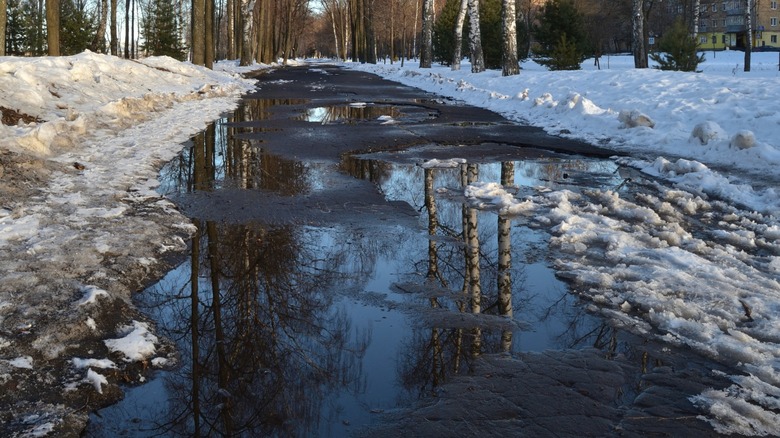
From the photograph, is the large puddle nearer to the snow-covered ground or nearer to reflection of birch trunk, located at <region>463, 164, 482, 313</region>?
reflection of birch trunk, located at <region>463, 164, 482, 313</region>

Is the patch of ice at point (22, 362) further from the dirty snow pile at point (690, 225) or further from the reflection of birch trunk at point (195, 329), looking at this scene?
the dirty snow pile at point (690, 225)

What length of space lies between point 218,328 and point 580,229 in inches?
133

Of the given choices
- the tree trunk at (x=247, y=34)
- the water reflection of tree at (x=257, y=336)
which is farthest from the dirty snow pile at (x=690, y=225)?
the tree trunk at (x=247, y=34)

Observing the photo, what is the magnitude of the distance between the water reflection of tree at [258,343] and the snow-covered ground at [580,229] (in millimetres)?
324

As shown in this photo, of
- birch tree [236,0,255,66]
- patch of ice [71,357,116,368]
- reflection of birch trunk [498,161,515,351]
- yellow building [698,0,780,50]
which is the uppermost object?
yellow building [698,0,780,50]

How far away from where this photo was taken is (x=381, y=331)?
3.97m

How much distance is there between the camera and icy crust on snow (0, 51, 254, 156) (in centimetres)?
937

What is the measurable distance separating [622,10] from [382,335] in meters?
64.7

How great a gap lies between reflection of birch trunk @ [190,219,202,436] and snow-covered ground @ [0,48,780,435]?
178 millimetres

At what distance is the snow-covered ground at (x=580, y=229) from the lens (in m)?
3.58

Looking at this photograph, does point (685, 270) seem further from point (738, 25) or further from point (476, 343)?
point (738, 25)

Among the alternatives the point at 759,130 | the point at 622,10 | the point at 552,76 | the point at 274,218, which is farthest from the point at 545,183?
the point at 622,10

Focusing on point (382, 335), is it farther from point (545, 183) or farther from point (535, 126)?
point (535, 126)

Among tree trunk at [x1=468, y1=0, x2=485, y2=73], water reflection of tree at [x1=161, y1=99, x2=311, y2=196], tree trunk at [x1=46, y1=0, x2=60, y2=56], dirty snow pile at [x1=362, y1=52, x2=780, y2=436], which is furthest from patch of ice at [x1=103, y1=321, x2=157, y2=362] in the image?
tree trunk at [x1=468, y1=0, x2=485, y2=73]
